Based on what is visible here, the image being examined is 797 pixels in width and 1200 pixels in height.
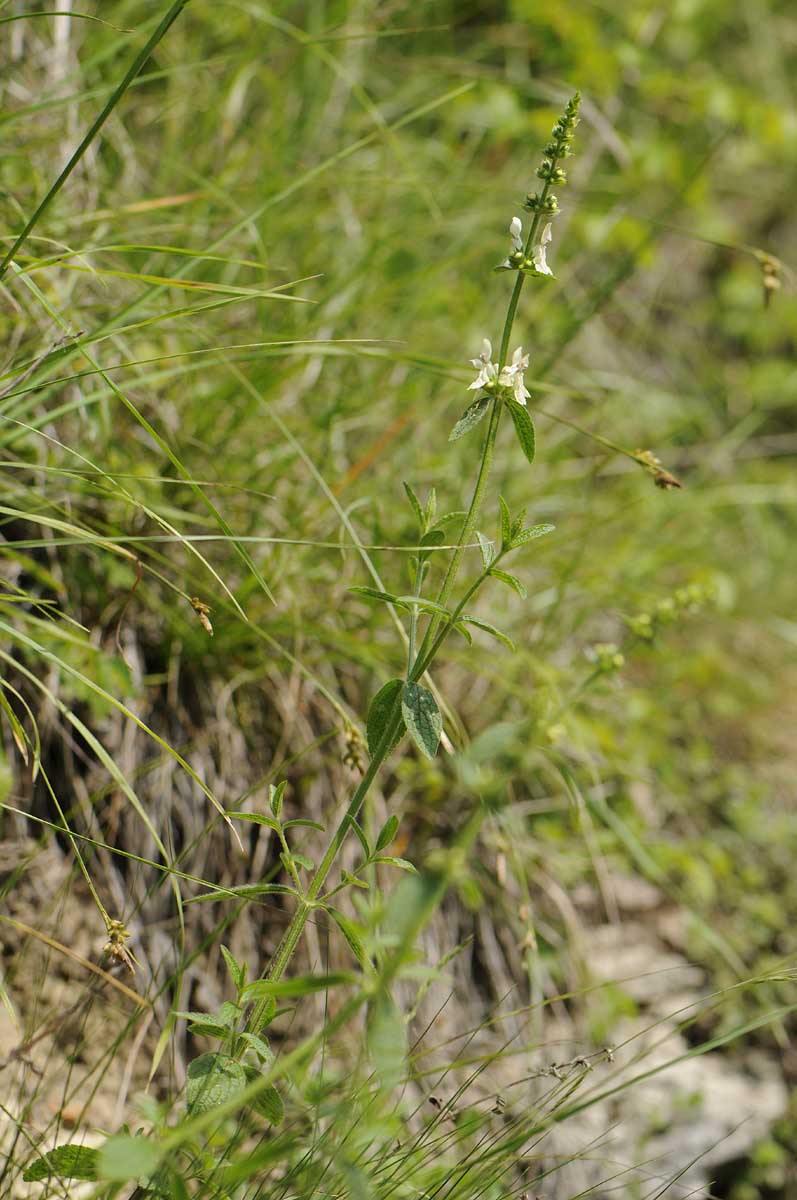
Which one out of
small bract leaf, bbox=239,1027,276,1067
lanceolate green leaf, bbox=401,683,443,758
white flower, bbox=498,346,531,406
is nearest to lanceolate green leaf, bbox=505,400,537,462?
white flower, bbox=498,346,531,406

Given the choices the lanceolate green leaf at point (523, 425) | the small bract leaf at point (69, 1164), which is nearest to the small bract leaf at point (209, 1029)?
the small bract leaf at point (69, 1164)

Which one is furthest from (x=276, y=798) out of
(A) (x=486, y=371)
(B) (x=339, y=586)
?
(B) (x=339, y=586)

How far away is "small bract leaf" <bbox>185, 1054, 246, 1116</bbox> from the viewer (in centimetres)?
86

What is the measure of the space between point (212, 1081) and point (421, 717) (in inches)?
14.5

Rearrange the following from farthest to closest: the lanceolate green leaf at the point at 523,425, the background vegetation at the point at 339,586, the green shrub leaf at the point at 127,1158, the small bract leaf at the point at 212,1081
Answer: the background vegetation at the point at 339,586
the lanceolate green leaf at the point at 523,425
the small bract leaf at the point at 212,1081
the green shrub leaf at the point at 127,1158

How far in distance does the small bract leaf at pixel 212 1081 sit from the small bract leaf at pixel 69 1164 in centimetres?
11

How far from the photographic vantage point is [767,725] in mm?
2545

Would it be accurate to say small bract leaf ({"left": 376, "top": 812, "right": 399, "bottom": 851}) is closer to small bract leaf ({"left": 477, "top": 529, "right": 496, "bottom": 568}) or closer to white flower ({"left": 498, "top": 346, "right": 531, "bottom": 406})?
small bract leaf ({"left": 477, "top": 529, "right": 496, "bottom": 568})

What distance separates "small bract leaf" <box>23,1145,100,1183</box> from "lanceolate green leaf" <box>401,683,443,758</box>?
48 cm

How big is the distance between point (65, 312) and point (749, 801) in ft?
5.94

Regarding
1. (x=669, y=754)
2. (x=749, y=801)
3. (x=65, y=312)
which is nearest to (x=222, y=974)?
(x=65, y=312)

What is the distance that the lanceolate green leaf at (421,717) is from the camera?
0.91 meters

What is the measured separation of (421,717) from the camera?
3.05 feet

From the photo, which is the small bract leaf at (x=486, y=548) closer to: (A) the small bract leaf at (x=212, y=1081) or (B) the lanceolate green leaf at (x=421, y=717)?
(B) the lanceolate green leaf at (x=421, y=717)
